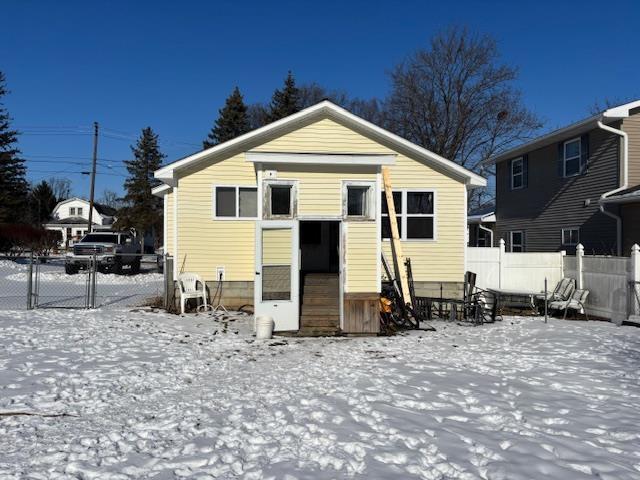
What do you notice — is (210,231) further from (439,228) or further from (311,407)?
(311,407)

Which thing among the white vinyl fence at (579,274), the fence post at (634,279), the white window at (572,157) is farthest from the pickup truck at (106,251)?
the fence post at (634,279)

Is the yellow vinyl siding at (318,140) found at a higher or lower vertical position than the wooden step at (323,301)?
higher

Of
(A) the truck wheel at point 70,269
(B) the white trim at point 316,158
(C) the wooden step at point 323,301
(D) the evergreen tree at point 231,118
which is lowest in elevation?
(C) the wooden step at point 323,301

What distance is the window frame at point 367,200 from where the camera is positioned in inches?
380

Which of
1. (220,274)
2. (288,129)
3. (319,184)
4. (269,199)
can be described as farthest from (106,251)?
(319,184)

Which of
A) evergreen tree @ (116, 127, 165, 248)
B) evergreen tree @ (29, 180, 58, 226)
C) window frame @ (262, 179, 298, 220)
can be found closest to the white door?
window frame @ (262, 179, 298, 220)

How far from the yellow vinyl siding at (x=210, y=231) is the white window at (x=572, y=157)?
11430mm

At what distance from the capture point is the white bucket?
355 inches

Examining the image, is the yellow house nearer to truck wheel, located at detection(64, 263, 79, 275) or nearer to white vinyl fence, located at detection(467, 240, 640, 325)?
white vinyl fence, located at detection(467, 240, 640, 325)

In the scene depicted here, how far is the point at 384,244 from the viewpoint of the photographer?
12.8m

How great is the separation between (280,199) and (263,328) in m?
2.60

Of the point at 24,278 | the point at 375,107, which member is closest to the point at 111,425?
the point at 24,278

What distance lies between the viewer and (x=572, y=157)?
1661cm

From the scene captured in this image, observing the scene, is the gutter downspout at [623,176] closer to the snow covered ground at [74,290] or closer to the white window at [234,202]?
the white window at [234,202]
